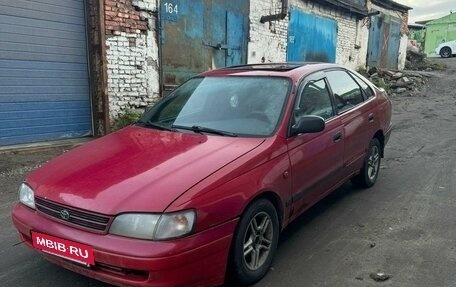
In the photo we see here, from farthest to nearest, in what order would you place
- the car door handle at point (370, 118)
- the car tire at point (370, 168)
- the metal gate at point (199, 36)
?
the metal gate at point (199, 36), the car tire at point (370, 168), the car door handle at point (370, 118)

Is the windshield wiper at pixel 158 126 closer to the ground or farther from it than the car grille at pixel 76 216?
farther from it

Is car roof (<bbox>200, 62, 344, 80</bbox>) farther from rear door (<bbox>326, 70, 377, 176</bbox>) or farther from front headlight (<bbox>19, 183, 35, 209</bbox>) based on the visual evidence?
front headlight (<bbox>19, 183, 35, 209</bbox>)

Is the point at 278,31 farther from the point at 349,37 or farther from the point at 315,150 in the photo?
the point at 315,150

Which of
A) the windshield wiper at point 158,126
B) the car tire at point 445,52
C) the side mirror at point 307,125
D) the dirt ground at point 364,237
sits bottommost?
the dirt ground at point 364,237

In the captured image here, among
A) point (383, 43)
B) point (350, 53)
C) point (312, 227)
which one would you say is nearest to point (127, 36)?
point (312, 227)

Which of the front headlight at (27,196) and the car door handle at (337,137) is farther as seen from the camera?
the car door handle at (337,137)

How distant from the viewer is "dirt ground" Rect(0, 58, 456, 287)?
3145mm

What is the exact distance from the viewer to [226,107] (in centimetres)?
372

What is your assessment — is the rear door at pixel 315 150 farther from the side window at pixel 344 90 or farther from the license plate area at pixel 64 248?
the license plate area at pixel 64 248

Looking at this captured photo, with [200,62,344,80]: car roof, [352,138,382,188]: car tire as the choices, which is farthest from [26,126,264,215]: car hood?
[352,138,382,188]: car tire

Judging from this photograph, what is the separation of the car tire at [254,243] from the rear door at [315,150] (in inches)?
15.8

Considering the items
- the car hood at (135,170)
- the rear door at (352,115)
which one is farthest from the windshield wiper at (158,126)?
the rear door at (352,115)

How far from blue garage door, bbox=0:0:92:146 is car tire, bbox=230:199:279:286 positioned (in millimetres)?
5458

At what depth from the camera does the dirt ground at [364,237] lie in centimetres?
314
